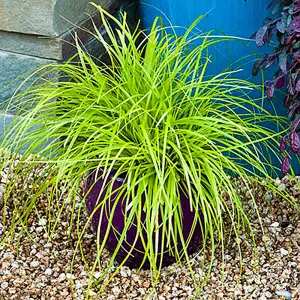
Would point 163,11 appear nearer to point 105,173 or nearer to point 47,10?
point 47,10

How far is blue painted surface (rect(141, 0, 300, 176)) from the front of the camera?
7.74ft

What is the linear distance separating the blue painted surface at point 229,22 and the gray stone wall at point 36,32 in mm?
319

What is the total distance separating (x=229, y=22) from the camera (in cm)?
239

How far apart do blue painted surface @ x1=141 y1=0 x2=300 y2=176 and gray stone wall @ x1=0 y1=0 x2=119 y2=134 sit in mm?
319

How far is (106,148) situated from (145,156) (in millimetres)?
124

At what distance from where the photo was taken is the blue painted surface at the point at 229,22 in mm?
2359

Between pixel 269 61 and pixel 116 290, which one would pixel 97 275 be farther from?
pixel 269 61

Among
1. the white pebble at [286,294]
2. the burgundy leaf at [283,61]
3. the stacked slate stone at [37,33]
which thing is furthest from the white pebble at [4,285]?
the burgundy leaf at [283,61]

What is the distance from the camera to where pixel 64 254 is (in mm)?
2164

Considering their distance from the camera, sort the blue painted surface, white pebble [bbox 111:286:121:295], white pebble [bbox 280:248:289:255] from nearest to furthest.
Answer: white pebble [bbox 111:286:121:295] < white pebble [bbox 280:248:289:255] < the blue painted surface

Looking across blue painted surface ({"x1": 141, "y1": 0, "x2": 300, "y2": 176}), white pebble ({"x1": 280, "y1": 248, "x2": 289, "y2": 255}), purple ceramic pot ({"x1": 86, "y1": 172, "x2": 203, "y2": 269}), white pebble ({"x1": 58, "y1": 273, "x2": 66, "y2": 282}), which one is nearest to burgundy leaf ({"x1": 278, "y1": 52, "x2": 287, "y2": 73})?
blue painted surface ({"x1": 141, "y1": 0, "x2": 300, "y2": 176})

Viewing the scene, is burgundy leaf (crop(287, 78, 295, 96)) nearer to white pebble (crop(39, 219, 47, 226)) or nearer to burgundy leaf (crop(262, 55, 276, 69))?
burgundy leaf (crop(262, 55, 276, 69))

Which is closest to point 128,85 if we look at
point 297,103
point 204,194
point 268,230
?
point 204,194

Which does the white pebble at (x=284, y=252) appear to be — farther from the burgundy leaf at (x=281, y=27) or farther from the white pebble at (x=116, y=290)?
the burgundy leaf at (x=281, y=27)
